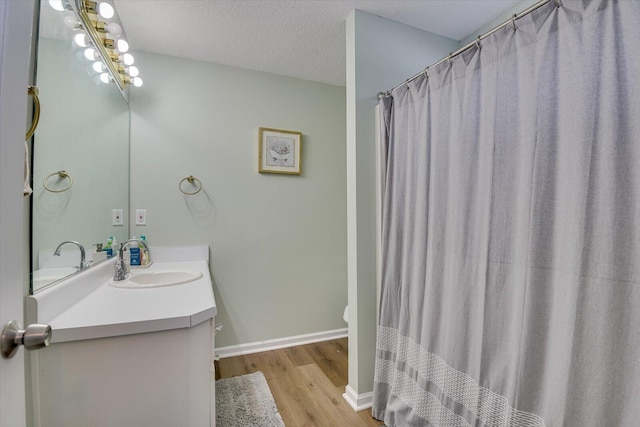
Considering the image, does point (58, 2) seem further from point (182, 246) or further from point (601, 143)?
point (601, 143)

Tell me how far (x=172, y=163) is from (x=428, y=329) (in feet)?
6.97

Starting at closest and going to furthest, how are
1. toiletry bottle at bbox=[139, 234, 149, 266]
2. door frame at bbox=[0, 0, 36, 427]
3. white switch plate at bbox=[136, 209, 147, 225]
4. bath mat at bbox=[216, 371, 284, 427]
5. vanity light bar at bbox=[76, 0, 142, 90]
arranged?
door frame at bbox=[0, 0, 36, 427], vanity light bar at bbox=[76, 0, 142, 90], bath mat at bbox=[216, 371, 284, 427], toiletry bottle at bbox=[139, 234, 149, 266], white switch plate at bbox=[136, 209, 147, 225]

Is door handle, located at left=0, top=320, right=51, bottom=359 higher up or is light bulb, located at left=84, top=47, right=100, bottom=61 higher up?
light bulb, located at left=84, top=47, right=100, bottom=61

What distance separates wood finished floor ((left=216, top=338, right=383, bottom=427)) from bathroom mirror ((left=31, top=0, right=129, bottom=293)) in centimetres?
136

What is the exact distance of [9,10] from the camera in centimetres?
50

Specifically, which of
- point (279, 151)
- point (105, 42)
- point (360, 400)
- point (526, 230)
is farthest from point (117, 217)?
point (526, 230)

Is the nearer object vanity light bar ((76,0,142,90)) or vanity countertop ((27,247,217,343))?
vanity countertop ((27,247,217,343))

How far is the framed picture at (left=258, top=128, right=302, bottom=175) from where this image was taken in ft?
7.91

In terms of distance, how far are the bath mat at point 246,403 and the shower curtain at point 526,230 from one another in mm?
693

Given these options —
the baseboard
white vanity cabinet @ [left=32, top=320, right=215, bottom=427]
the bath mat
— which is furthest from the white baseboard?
white vanity cabinet @ [left=32, top=320, right=215, bottom=427]

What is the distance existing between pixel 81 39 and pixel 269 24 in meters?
1.05

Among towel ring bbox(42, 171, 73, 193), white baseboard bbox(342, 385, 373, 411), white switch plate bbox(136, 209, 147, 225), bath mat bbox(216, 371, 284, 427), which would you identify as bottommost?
bath mat bbox(216, 371, 284, 427)

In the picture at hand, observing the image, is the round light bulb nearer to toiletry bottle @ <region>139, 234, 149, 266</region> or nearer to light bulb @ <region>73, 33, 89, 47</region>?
A: light bulb @ <region>73, 33, 89, 47</region>

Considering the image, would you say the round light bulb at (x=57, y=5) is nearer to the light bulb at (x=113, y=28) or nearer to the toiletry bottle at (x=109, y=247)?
the light bulb at (x=113, y=28)
